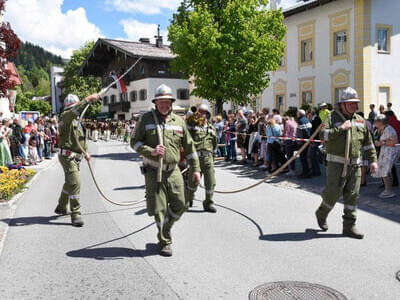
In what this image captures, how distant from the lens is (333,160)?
21.1 ft

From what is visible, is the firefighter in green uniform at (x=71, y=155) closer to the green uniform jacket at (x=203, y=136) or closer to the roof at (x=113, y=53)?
the green uniform jacket at (x=203, y=136)

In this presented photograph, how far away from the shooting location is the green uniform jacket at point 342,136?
627 centimetres

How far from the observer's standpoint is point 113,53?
5306cm

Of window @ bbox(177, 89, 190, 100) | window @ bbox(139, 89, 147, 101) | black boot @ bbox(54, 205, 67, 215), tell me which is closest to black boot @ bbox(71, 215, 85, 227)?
black boot @ bbox(54, 205, 67, 215)

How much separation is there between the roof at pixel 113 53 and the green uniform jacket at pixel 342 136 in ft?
134

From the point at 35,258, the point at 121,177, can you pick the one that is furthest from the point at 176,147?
the point at 121,177

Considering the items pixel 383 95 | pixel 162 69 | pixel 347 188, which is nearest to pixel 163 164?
pixel 347 188

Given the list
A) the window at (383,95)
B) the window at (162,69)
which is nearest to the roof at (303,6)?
the window at (383,95)

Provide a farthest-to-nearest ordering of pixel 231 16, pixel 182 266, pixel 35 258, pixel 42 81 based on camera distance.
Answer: pixel 42 81, pixel 231 16, pixel 35 258, pixel 182 266

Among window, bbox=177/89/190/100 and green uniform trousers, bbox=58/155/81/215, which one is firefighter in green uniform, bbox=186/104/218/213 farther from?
window, bbox=177/89/190/100

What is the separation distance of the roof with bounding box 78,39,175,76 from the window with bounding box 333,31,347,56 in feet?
79.9

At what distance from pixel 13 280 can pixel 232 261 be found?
2.46 m

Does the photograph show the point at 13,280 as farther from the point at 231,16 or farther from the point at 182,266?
the point at 231,16

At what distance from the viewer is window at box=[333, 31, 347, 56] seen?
25203 millimetres
